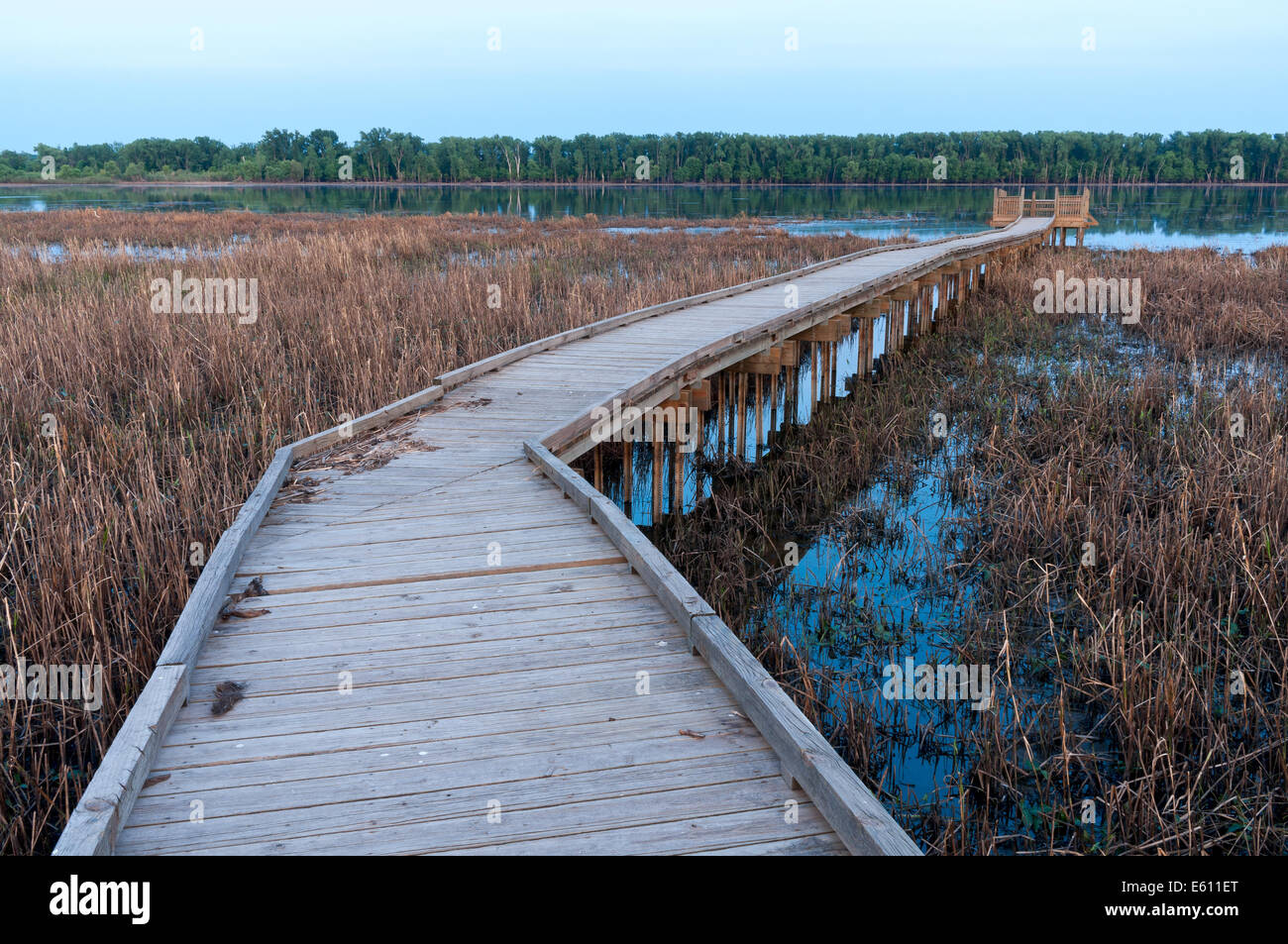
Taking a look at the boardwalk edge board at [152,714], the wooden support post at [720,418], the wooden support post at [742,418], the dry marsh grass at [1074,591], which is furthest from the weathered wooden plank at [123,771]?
the wooden support post at [720,418]

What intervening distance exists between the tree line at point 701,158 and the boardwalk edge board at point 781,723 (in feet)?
255

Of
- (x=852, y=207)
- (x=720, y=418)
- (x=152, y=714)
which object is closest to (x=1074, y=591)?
(x=720, y=418)

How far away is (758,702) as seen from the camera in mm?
2715

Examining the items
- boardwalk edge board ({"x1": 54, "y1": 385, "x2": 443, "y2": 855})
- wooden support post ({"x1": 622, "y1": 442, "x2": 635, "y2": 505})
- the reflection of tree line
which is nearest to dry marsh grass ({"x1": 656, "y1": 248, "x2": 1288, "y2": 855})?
wooden support post ({"x1": 622, "y1": 442, "x2": 635, "y2": 505})

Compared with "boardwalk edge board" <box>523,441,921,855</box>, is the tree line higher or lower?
higher

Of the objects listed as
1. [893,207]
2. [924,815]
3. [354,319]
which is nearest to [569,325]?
[354,319]

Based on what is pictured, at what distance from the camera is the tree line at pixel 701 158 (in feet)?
251

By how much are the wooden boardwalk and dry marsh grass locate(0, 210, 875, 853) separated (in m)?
0.84

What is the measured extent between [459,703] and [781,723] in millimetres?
1046

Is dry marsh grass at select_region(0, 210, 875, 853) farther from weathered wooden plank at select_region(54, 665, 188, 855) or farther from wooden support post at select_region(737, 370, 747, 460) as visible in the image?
wooden support post at select_region(737, 370, 747, 460)

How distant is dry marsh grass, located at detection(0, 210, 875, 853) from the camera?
414 centimetres

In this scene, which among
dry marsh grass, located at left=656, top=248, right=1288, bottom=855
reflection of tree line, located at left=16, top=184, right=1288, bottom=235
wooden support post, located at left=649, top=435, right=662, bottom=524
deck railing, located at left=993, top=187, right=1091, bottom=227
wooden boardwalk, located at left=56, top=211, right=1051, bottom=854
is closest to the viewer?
wooden boardwalk, located at left=56, top=211, right=1051, bottom=854

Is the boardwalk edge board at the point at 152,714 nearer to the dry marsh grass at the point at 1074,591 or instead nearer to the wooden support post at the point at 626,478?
the dry marsh grass at the point at 1074,591
